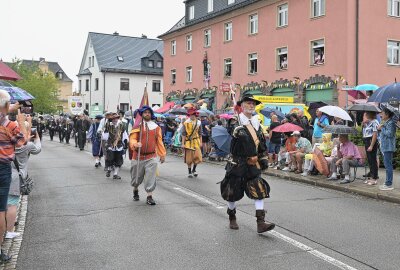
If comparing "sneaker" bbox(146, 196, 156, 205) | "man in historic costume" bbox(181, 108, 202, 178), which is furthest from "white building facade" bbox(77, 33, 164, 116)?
"sneaker" bbox(146, 196, 156, 205)

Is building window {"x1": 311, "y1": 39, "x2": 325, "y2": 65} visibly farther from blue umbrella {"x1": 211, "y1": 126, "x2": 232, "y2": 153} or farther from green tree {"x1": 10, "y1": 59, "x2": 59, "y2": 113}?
green tree {"x1": 10, "y1": 59, "x2": 59, "y2": 113}

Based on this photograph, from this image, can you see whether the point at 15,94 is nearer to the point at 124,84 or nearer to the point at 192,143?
the point at 192,143

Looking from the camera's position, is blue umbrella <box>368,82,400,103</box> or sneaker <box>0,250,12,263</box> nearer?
sneaker <box>0,250,12,263</box>

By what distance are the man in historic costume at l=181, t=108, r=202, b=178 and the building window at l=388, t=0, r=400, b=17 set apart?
57.8 ft

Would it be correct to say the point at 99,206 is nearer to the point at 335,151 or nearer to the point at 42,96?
the point at 335,151

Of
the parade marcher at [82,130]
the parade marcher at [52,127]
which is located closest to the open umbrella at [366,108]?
the parade marcher at [82,130]

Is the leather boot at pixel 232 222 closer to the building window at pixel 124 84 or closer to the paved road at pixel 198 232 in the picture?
the paved road at pixel 198 232

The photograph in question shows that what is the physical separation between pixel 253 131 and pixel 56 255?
10.3 ft

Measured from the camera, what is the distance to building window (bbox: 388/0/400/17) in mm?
25922

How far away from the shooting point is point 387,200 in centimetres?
939

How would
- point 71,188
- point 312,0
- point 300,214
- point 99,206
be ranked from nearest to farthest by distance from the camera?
1. point 300,214
2. point 99,206
3. point 71,188
4. point 312,0

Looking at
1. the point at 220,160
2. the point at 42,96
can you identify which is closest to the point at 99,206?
the point at 220,160

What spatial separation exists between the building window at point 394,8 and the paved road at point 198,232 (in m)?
19.1

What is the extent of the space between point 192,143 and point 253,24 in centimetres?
2110
